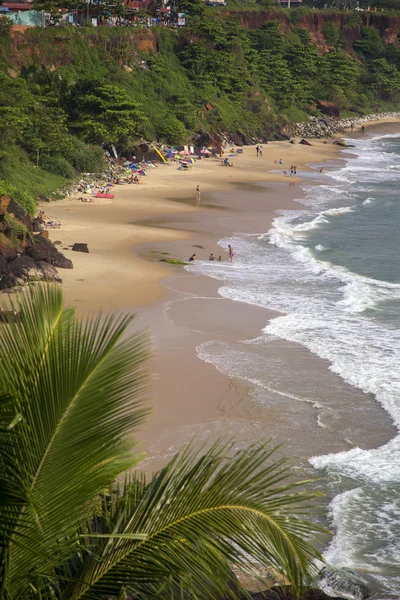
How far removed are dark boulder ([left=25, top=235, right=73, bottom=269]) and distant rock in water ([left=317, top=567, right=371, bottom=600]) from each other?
650 inches

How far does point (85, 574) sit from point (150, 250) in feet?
87.3

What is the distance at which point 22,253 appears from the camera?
25.4 metres

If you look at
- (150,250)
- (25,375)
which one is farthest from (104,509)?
(150,250)

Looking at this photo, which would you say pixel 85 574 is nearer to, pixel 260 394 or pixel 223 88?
pixel 260 394

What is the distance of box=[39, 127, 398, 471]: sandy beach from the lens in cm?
1555

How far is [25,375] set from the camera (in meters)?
4.24

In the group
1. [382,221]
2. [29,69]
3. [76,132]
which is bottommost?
[382,221]

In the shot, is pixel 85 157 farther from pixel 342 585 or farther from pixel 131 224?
pixel 342 585

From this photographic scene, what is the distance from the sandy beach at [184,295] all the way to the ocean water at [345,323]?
508 millimetres

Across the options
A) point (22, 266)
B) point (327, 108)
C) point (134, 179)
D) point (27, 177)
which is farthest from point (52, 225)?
point (327, 108)

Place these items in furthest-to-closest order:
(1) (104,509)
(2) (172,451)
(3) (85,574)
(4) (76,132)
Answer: (4) (76,132) → (2) (172,451) → (1) (104,509) → (3) (85,574)

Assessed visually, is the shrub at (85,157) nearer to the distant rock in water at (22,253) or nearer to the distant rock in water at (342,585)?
the distant rock in water at (22,253)

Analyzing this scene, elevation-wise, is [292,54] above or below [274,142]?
above

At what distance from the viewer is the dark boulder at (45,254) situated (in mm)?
25480
